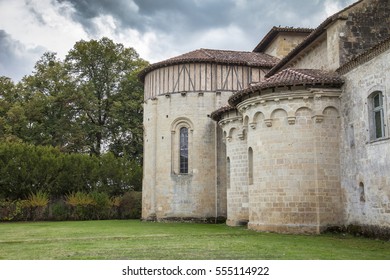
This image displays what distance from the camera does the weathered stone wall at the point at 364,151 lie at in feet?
48.9

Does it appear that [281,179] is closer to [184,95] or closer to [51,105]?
[184,95]

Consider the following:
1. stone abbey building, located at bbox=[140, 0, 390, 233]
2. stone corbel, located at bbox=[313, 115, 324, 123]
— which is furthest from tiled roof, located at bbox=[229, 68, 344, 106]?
stone corbel, located at bbox=[313, 115, 324, 123]

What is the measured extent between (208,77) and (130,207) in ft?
39.8

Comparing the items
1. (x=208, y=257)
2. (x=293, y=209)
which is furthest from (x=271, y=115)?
(x=208, y=257)

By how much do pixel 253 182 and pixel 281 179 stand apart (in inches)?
64.4

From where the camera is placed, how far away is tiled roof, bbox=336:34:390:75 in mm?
14765

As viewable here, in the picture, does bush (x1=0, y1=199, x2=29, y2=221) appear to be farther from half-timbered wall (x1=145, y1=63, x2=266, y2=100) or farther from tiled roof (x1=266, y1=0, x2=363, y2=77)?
tiled roof (x1=266, y1=0, x2=363, y2=77)

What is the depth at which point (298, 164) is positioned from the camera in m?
17.4

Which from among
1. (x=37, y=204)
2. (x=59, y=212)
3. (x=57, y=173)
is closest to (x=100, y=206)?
(x=59, y=212)

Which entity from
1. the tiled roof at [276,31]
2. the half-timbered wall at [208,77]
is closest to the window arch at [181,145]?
the half-timbered wall at [208,77]

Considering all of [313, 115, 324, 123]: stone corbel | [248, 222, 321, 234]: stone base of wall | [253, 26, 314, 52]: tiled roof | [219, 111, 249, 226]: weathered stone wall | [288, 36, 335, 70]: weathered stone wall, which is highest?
[253, 26, 314, 52]: tiled roof

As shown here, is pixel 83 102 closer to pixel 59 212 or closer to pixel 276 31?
pixel 59 212

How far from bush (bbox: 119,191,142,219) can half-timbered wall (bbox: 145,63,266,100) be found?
31.2ft

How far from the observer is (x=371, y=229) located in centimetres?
1545
